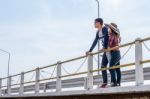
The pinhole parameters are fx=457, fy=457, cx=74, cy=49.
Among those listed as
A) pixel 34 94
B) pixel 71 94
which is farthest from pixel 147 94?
pixel 34 94

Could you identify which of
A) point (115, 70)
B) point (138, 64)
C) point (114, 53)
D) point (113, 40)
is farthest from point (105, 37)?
point (138, 64)

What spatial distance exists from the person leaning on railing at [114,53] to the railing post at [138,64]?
1.26m

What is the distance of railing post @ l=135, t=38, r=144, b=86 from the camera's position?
8.77 metres

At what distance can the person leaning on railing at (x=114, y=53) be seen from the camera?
33.3ft

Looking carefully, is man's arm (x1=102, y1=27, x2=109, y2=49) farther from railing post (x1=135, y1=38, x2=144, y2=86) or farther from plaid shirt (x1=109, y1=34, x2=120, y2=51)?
railing post (x1=135, y1=38, x2=144, y2=86)

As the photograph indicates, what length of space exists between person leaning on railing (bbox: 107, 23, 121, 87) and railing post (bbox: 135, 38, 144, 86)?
1257mm

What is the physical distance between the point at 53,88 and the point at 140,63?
6.97m

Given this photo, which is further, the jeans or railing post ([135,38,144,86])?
the jeans

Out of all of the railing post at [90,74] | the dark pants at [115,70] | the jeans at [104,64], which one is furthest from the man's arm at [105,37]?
the railing post at [90,74]

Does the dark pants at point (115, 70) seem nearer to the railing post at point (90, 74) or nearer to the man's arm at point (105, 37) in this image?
the man's arm at point (105, 37)

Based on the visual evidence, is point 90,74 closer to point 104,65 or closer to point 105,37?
point 104,65

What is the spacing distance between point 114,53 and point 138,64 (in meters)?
1.54

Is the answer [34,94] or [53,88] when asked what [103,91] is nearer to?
[53,88]

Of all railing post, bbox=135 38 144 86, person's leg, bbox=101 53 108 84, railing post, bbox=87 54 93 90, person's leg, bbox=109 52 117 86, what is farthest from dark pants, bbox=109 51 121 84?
railing post, bbox=135 38 144 86
